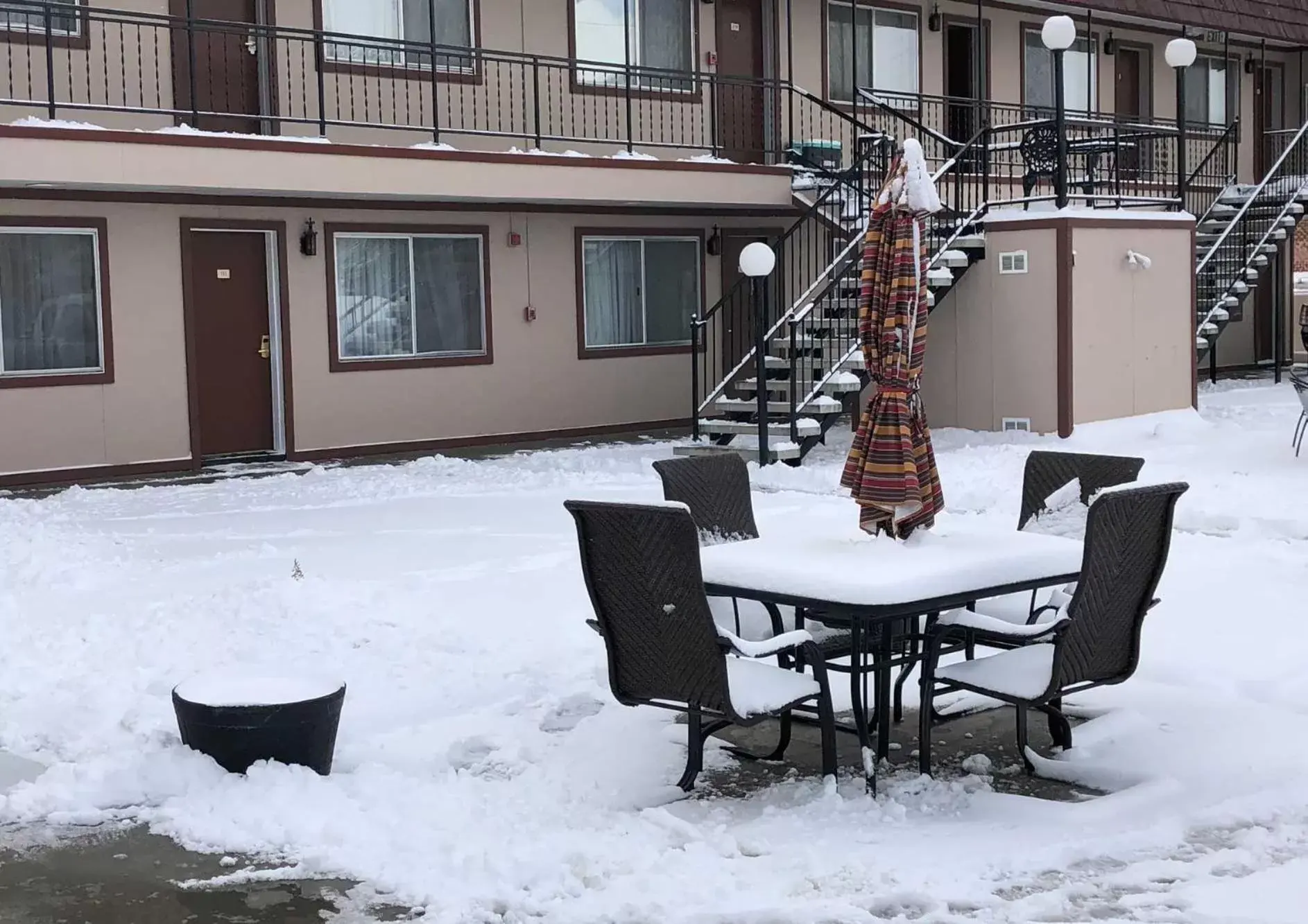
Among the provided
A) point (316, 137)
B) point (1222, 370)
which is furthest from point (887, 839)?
point (1222, 370)

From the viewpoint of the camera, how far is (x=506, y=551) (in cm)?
1003

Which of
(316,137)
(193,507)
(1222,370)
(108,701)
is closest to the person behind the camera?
(108,701)

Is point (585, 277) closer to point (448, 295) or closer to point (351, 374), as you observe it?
point (448, 295)

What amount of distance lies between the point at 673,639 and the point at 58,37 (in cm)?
1059

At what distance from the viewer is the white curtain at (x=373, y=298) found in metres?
15.9

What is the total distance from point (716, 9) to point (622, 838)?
14.6m

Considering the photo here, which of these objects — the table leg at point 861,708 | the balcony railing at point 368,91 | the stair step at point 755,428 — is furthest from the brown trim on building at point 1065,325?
the table leg at point 861,708

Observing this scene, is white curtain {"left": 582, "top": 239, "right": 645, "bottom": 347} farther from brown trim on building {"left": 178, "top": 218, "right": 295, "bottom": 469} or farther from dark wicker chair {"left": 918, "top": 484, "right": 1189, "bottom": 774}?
dark wicker chair {"left": 918, "top": 484, "right": 1189, "bottom": 774}

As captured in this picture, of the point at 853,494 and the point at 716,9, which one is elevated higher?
Result: the point at 716,9

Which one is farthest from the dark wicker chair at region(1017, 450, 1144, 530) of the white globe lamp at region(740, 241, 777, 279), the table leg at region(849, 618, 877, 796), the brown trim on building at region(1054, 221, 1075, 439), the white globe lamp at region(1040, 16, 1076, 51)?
the white globe lamp at region(1040, 16, 1076, 51)

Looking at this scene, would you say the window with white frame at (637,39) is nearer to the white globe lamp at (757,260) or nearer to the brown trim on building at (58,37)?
the white globe lamp at (757,260)

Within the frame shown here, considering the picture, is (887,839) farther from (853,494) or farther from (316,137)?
(316,137)

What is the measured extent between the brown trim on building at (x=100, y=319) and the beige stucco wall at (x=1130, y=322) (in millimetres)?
8945

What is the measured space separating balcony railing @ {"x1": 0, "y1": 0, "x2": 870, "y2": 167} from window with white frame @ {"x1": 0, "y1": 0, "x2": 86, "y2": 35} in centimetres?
2
